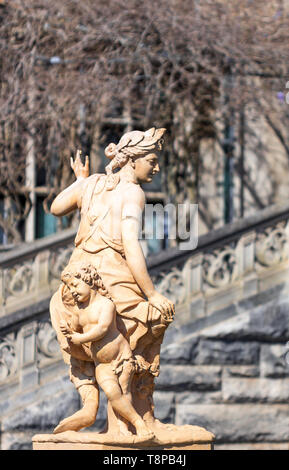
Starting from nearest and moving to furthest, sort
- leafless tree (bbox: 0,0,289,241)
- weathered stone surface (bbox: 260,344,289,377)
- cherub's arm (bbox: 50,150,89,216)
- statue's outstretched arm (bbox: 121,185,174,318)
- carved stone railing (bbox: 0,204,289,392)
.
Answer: statue's outstretched arm (bbox: 121,185,174,318)
cherub's arm (bbox: 50,150,89,216)
carved stone railing (bbox: 0,204,289,392)
weathered stone surface (bbox: 260,344,289,377)
leafless tree (bbox: 0,0,289,241)

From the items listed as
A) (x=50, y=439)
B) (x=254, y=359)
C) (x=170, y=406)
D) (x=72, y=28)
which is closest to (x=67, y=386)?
(x=170, y=406)

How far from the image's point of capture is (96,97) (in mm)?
14695

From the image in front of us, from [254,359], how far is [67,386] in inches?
79.3

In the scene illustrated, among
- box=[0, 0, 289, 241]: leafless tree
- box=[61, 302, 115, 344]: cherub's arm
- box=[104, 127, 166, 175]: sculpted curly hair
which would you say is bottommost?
box=[61, 302, 115, 344]: cherub's arm

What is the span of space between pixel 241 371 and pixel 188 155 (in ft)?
13.3

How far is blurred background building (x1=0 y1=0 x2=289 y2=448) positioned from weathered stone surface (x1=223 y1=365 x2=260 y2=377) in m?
0.01

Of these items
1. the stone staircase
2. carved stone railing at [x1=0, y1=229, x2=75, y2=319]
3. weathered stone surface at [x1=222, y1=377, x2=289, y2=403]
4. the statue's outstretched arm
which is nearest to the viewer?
the statue's outstretched arm

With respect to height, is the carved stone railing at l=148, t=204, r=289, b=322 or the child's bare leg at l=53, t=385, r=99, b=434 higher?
the carved stone railing at l=148, t=204, r=289, b=322

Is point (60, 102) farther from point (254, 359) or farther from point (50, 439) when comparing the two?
point (50, 439)

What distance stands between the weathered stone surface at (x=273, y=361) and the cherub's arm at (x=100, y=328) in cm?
415

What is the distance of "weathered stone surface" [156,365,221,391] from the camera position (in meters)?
12.0

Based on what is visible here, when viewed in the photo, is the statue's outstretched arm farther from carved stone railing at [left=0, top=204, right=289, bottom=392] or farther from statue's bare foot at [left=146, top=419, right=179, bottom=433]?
carved stone railing at [left=0, top=204, right=289, bottom=392]

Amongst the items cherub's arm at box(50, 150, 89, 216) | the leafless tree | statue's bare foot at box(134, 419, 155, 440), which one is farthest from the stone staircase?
statue's bare foot at box(134, 419, 155, 440)

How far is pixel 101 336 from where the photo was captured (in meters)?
8.46
